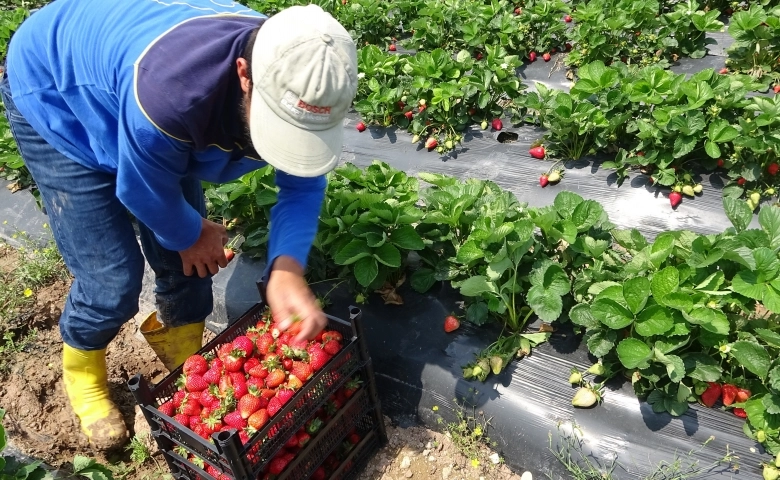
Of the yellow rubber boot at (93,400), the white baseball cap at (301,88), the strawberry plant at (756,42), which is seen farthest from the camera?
the strawberry plant at (756,42)

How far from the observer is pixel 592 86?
3.82 meters

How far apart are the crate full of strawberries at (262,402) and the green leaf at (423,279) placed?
0.61 metres

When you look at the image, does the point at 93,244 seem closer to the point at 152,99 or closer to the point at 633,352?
the point at 152,99

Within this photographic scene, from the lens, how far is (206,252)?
235cm

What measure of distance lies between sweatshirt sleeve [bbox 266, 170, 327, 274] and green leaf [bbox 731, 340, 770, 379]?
5.11ft

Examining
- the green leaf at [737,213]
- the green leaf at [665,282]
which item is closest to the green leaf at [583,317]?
the green leaf at [665,282]

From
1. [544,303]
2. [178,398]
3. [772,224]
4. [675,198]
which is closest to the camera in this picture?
[178,398]

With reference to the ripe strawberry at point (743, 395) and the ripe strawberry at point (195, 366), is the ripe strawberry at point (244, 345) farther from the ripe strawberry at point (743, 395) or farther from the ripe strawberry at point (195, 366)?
the ripe strawberry at point (743, 395)

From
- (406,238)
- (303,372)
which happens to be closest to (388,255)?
(406,238)

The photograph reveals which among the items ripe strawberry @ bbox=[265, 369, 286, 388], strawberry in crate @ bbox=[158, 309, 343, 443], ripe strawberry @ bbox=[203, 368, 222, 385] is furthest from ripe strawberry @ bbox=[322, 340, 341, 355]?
ripe strawberry @ bbox=[203, 368, 222, 385]

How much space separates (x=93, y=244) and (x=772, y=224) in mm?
2555

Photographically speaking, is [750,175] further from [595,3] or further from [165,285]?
[165,285]

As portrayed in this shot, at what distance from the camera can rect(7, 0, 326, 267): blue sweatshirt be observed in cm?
157

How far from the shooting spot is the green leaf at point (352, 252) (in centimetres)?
265
